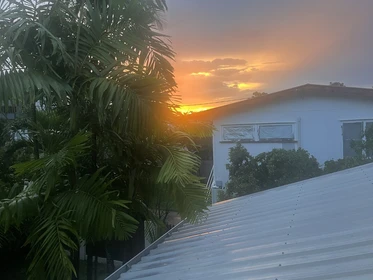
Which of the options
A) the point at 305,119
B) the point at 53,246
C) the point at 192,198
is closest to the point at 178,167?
the point at 192,198

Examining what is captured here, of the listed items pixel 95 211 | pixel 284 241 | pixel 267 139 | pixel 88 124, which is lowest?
pixel 284 241

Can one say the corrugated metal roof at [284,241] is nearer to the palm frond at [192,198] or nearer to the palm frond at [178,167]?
the palm frond at [192,198]

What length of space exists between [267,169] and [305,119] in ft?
8.20

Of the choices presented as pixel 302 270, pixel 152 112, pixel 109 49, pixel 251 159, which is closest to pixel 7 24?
pixel 109 49

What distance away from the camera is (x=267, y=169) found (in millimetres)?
10125

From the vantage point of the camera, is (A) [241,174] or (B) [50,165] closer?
(B) [50,165]

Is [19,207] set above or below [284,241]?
above

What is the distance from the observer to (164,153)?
4.56 meters

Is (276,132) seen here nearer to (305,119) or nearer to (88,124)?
(305,119)

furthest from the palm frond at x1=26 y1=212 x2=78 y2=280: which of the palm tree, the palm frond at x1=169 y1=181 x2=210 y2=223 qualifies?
the palm frond at x1=169 y1=181 x2=210 y2=223

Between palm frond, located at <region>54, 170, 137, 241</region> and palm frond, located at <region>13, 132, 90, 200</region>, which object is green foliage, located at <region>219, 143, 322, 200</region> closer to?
palm frond, located at <region>54, 170, 137, 241</region>

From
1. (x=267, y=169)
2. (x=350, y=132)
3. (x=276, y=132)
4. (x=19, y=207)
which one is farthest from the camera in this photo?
(x=276, y=132)

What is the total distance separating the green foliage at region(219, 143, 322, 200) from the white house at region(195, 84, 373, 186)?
140 centimetres

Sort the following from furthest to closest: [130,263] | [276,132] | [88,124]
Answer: [276,132], [88,124], [130,263]
